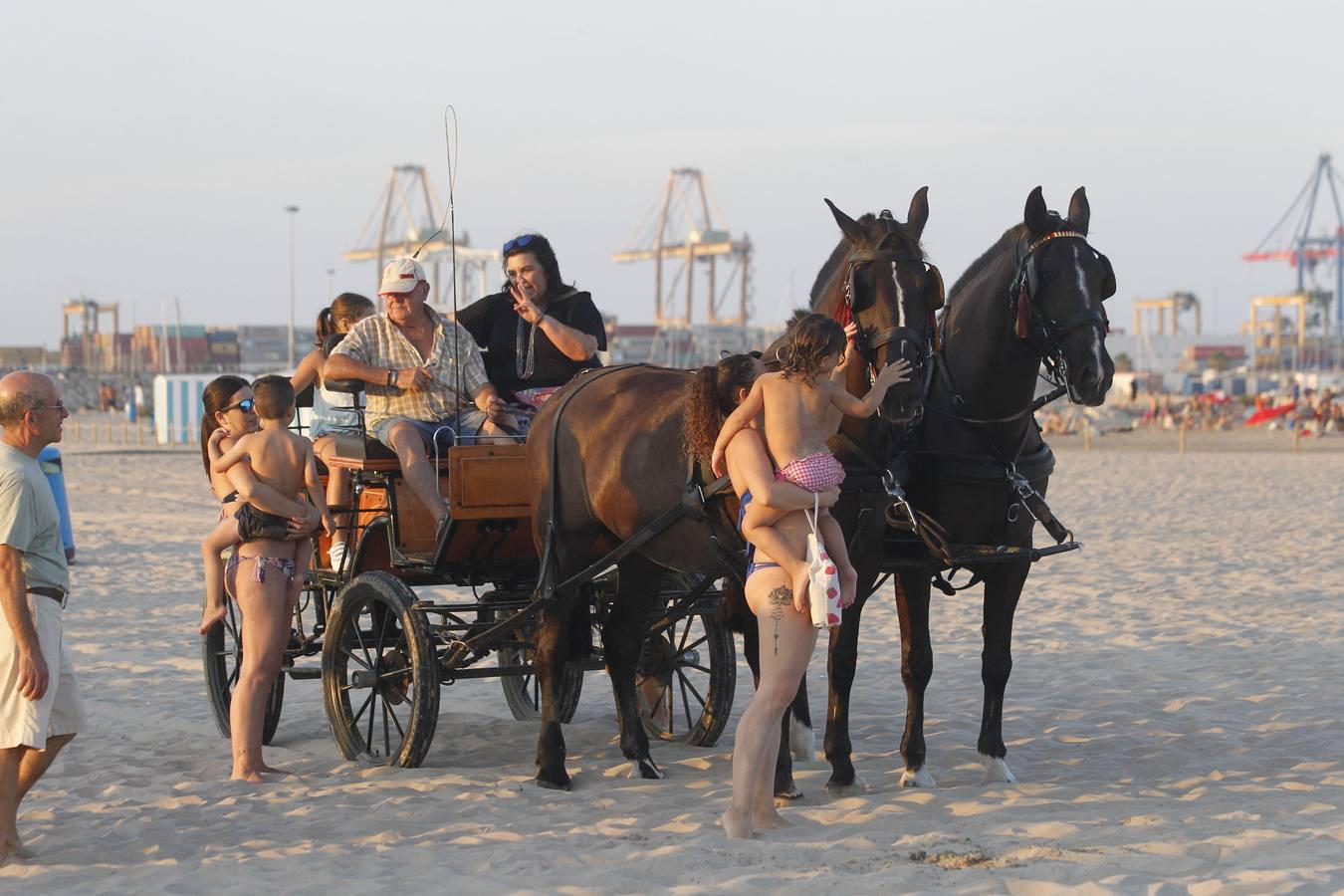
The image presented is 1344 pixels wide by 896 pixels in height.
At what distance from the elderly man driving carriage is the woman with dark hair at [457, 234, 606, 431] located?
0.27m

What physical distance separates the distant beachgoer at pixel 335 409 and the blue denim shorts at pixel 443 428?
0.25 m

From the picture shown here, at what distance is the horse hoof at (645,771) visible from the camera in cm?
669

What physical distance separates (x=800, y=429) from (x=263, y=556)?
2586 mm

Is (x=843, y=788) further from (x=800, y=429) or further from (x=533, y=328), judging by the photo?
(x=533, y=328)

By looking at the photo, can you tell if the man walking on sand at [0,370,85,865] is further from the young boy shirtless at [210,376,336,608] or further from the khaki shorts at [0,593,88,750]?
the young boy shirtless at [210,376,336,608]

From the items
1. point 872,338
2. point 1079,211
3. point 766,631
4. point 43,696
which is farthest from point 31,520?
point 1079,211

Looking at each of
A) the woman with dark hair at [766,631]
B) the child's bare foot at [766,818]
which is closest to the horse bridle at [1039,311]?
the woman with dark hair at [766,631]

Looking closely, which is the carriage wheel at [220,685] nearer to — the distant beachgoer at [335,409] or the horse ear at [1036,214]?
the distant beachgoer at [335,409]

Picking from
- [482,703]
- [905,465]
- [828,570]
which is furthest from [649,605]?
[482,703]

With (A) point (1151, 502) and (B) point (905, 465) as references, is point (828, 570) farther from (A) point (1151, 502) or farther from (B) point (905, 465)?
(A) point (1151, 502)

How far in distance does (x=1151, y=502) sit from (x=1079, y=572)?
7760 millimetres

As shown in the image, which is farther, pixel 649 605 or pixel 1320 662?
pixel 1320 662

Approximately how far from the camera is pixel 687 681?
25.2 ft

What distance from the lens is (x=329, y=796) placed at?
20.9 feet
